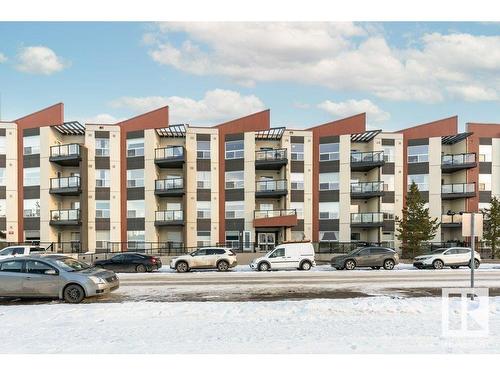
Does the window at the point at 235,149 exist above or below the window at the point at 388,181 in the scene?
above

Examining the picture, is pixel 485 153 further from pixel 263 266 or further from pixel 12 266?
pixel 12 266

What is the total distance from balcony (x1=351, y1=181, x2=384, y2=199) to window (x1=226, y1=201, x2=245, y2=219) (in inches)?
434

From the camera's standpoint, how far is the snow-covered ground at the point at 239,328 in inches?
302

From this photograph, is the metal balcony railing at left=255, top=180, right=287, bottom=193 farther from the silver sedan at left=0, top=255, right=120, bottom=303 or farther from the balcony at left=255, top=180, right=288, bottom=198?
the silver sedan at left=0, top=255, right=120, bottom=303

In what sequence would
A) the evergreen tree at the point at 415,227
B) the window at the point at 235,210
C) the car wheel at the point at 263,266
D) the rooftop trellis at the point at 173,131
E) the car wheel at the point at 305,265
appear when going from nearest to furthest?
1. the car wheel at the point at 263,266
2. the car wheel at the point at 305,265
3. the evergreen tree at the point at 415,227
4. the rooftop trellis at the point at 173,131
5. the window at the point at 235,210

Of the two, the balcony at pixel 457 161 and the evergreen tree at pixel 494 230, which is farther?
the balcony at pixel 457 161

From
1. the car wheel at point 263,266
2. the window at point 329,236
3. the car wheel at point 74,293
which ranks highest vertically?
the car wheel at point 74,293

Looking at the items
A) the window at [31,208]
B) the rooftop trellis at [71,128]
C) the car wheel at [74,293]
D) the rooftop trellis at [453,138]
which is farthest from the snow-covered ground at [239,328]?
the rooftop trellis at [453,138]

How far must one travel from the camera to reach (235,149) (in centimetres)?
3797

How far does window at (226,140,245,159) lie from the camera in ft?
124

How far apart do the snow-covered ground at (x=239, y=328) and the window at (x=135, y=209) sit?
81.3 feet

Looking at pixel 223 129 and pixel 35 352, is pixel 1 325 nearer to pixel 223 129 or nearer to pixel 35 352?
pixel 35 352

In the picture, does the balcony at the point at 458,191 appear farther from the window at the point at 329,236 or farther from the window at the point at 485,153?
the window at the point at 329,236

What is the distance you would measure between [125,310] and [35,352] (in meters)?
4.13
